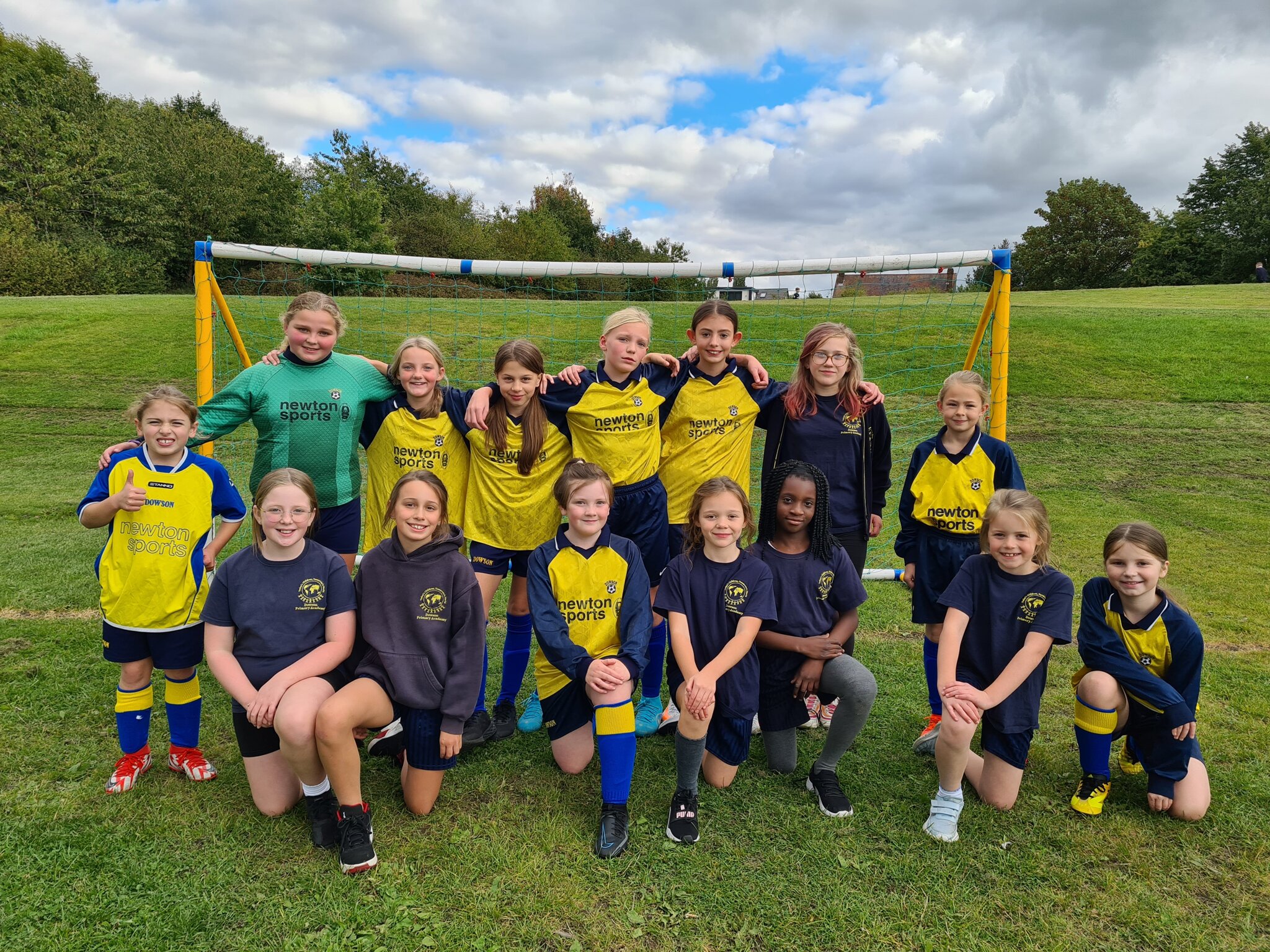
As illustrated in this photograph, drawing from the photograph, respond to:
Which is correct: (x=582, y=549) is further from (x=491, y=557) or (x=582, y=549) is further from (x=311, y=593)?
(x=311, y=593)

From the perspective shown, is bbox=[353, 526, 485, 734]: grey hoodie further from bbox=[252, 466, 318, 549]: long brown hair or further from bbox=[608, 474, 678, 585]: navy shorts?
bbox=[608, 474, 678, 585]: navy shorts

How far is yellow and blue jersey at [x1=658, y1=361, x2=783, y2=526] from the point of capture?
337cm

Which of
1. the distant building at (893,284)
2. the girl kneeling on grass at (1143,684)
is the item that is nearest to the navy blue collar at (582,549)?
the girl kneeling on grass at (1143,684)

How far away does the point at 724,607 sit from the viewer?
277 cm

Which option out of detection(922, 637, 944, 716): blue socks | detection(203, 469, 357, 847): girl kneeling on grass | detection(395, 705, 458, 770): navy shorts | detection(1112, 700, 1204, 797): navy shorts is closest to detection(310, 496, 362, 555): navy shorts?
detection(203, 469, 357, 847): girl kneeling on grass

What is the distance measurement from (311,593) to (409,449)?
2.91 feet

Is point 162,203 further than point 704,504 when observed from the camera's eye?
Yes

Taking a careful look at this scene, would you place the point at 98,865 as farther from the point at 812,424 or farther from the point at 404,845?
the point at 812,424

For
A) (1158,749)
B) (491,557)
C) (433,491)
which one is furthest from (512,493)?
(1158,749)

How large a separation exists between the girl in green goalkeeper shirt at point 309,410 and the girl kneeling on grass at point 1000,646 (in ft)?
8.48

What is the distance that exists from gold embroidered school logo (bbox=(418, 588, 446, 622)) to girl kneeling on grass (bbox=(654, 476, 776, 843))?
804 millimetres

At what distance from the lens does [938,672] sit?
2.67 m

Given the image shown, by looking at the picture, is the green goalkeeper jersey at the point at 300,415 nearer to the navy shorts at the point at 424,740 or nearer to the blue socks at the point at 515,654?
the blue socks at the point at 515,654

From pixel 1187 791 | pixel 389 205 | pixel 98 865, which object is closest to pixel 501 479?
pixel 98 865
